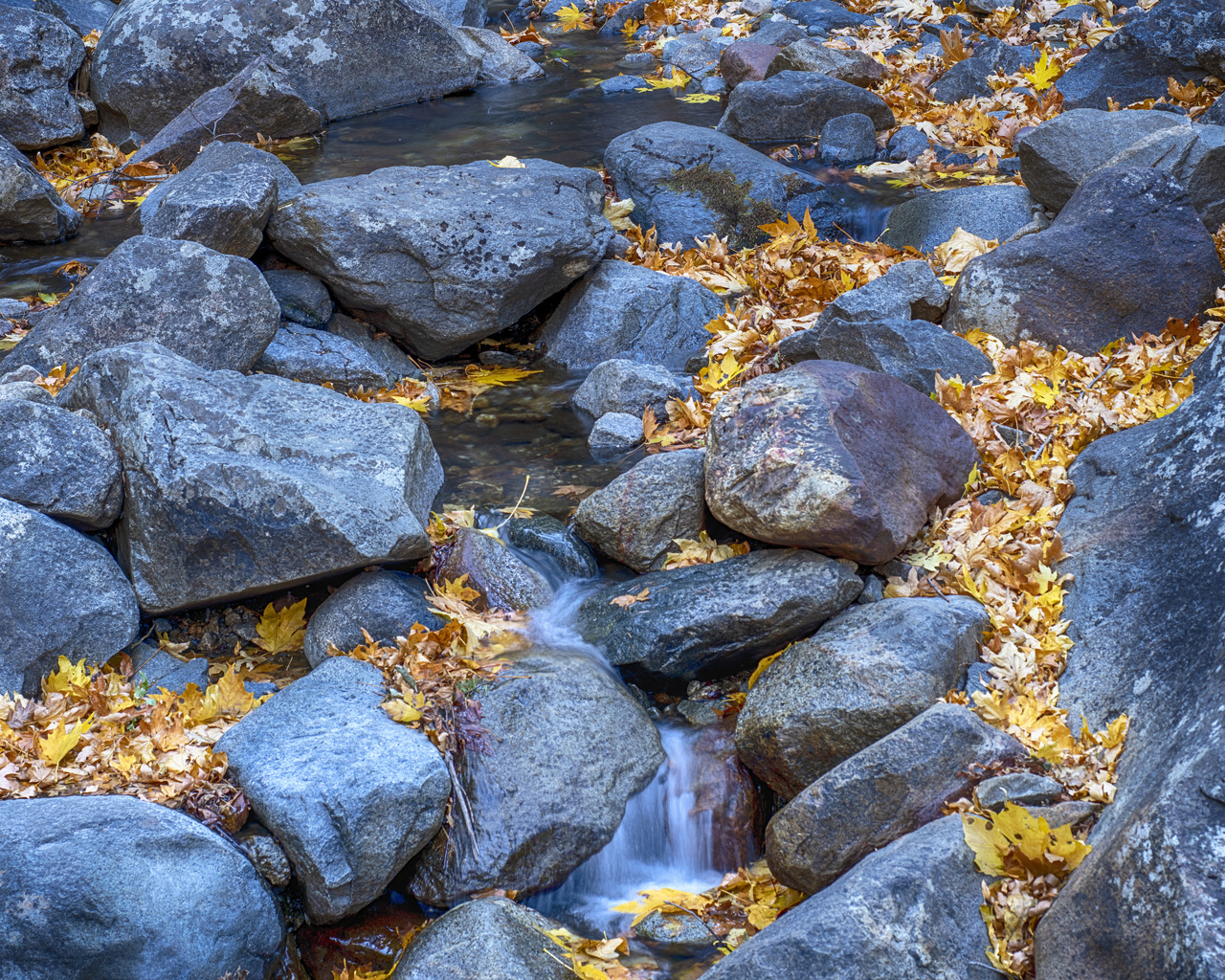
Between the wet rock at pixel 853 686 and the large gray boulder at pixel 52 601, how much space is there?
2629 millimetres

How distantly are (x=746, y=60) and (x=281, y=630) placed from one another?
28.0 ft

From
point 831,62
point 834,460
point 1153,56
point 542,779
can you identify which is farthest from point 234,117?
point 1153,56

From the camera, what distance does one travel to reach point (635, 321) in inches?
264

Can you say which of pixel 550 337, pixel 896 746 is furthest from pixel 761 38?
pixel 896 746

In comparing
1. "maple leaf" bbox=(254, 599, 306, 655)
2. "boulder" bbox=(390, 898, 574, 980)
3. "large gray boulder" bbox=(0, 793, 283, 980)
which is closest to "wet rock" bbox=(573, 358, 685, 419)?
"maple leaf" bbox=(254, 599, 306, 655)

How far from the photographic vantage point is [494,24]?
14.6 metres

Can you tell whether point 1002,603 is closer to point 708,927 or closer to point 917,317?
point 708,927

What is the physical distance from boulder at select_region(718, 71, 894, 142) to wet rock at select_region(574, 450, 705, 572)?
556 centimetres

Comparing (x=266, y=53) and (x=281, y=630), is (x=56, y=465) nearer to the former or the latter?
(x=281, y=630)

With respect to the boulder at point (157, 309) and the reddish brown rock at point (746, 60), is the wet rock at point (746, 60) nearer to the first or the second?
the reddish brown rock at point (746, 60)

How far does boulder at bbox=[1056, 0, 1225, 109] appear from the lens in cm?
796

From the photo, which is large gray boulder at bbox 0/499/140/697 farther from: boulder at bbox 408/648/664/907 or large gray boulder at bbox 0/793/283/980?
boulder at bbox 408/648/664/907

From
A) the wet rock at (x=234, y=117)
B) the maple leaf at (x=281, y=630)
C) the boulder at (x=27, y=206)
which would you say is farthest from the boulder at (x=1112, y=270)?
the boulder at (x=27, y=206)

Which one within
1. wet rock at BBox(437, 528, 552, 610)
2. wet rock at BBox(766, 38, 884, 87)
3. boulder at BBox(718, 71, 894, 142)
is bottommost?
wet rock at BBox(437, 528, 552, 610)
